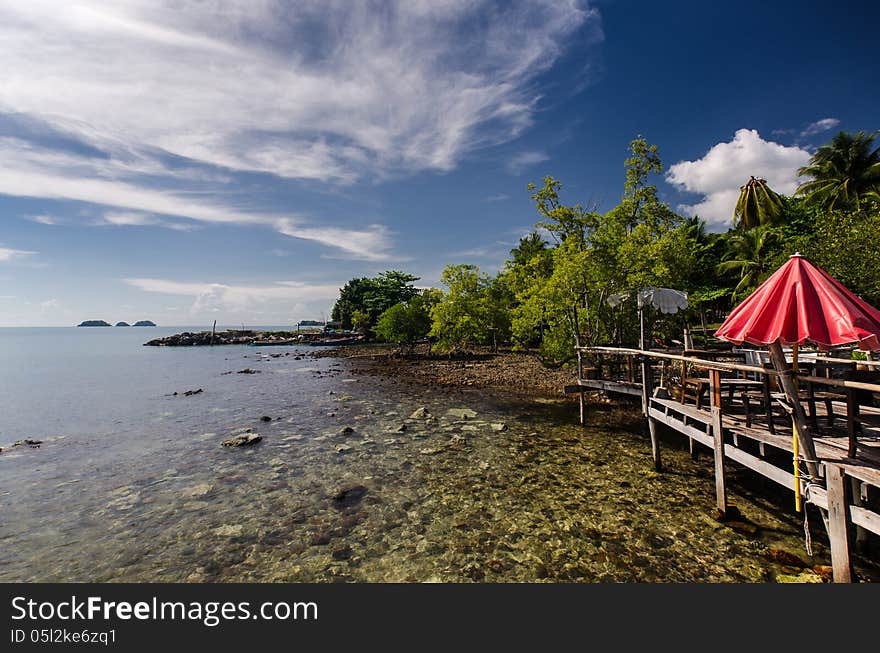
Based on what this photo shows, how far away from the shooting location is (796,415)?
5645 millimetres

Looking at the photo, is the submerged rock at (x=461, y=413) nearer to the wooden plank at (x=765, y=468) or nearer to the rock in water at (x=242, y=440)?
the rock in water at (x=242, y=440)

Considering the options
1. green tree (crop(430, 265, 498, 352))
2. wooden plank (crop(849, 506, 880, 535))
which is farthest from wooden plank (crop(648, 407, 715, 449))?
green tree (crop(430, 265, 498, 352))

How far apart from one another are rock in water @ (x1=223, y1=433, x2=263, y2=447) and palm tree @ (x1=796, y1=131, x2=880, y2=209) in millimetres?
44104

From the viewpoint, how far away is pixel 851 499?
239 inches

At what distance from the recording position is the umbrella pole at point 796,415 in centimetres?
564

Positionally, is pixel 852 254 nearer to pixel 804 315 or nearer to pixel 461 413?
pixel 804 315

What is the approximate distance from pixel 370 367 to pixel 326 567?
35747 millimetres

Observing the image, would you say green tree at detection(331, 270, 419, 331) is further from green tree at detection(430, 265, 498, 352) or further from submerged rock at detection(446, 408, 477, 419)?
submerged rock at detection(446, 408, 477, 419)

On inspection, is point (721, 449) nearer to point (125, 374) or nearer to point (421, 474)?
point (421, 474)

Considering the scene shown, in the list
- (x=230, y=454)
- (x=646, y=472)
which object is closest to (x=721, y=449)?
(x=646, y=472)

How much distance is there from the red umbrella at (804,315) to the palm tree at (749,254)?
34188 mm

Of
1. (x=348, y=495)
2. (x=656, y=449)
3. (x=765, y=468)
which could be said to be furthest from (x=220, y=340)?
(x=765, y=468)

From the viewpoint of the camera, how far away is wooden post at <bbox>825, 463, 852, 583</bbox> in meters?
5.25

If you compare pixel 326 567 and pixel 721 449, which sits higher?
pixel 721 449
